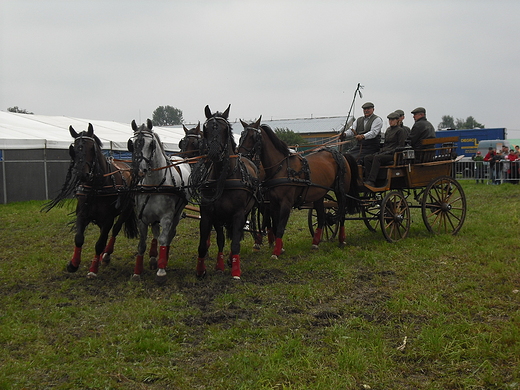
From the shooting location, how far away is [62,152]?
19484mm

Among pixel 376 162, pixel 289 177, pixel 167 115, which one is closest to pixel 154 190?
pixel 289 177

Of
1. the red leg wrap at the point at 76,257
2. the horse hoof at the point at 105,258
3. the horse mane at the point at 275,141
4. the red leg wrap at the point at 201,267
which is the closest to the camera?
the red leg wrap at the point at 201,267

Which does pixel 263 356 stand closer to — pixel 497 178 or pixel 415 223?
pixel 415 223

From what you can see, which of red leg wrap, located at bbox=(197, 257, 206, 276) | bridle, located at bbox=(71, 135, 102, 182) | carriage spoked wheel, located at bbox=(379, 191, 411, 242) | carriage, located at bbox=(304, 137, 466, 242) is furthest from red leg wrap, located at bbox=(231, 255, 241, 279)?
carriage spoked wheel, located at bbox=(379, 191, 411, 242)

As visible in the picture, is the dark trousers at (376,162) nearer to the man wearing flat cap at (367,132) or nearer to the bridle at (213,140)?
the man wearing flat cap at (367,132)

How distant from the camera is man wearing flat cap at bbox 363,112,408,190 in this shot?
374 inches

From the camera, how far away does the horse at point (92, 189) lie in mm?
6809

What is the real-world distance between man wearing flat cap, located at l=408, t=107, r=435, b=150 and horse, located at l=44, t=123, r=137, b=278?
5.71 m

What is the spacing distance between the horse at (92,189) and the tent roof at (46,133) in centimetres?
1152

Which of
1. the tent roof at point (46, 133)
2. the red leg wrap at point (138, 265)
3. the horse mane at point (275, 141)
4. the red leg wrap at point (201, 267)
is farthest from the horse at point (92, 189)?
the tent roof at point (46, 133)

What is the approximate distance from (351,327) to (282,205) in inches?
146

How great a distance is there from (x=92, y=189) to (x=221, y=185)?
1922 millimetres

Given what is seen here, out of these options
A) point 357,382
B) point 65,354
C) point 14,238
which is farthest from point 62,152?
point 357,382

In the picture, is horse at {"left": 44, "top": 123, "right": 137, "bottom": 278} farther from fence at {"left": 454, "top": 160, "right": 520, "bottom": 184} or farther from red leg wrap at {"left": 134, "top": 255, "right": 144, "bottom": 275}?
fence at {"left": 454, "top": 160, "right": 520, "bottom": 184}
